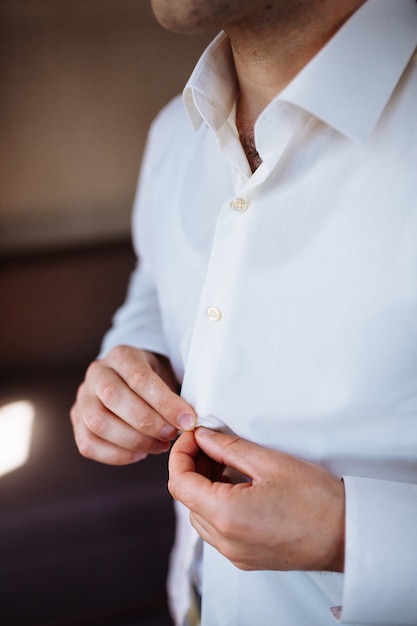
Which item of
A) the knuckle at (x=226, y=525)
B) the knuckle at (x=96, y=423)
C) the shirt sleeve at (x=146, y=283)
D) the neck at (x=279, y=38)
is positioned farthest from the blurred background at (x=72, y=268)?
the neck at (x=279, y=38)

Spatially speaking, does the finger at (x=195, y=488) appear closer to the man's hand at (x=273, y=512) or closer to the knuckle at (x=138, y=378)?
the man's hand at (x=273, y=512)

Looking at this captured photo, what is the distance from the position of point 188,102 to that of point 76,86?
1.15 meters

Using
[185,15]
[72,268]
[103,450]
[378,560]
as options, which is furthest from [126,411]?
[72,268]

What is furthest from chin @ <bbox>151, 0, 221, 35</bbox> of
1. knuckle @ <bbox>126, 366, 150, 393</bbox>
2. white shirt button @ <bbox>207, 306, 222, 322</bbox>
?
knuckle @ <bbox>126, 366, 150, 393</bbox>

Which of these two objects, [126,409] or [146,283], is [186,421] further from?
[146,283]

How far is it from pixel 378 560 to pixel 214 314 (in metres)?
0.37

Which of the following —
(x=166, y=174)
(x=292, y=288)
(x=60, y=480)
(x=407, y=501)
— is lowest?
(x=60, y=480)

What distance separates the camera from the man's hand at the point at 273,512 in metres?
0.64

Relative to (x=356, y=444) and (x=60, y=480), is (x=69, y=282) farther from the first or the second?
(x=356, y=444)

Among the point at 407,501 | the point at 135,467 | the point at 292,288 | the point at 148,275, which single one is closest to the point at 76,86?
the point at 148,275

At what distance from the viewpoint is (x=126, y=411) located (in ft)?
2.72

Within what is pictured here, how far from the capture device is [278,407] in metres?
0.76

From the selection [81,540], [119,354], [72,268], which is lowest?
[81,540]

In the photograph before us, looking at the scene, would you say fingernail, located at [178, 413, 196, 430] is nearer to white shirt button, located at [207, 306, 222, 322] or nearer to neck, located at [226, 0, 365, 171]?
white shirt button, located at [207, 306, 222, 322]
